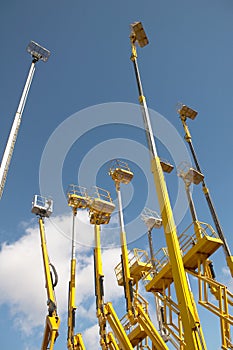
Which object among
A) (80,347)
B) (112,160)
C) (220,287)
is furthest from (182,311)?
(112,160)

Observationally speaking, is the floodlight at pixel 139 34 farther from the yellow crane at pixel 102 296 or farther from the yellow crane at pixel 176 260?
the yellow crane at pixel 102 296

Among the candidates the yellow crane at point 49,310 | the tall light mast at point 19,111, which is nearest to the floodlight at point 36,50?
the tall light mast at point 19,111

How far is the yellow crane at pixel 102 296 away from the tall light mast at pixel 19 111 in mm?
8915

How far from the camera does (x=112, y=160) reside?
78.7 ft

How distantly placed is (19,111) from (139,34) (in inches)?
291

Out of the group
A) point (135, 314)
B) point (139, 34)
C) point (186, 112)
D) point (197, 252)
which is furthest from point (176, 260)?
point (186, 112)

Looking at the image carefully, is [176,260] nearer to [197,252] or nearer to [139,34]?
[197,252]

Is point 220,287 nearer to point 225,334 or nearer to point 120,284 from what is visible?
point 225,334

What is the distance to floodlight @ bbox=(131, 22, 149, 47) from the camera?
16.2 meters

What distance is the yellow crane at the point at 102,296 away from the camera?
53.7 feet

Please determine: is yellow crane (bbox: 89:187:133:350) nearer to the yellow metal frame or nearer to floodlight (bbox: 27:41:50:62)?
the yellow metal frame

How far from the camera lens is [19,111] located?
13.7 metres

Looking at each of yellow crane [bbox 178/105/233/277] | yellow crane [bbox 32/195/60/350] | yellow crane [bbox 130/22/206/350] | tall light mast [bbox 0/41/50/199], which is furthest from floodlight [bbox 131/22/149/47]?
yellow crane [bbox 32/195/60/350]

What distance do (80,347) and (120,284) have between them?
496cm
